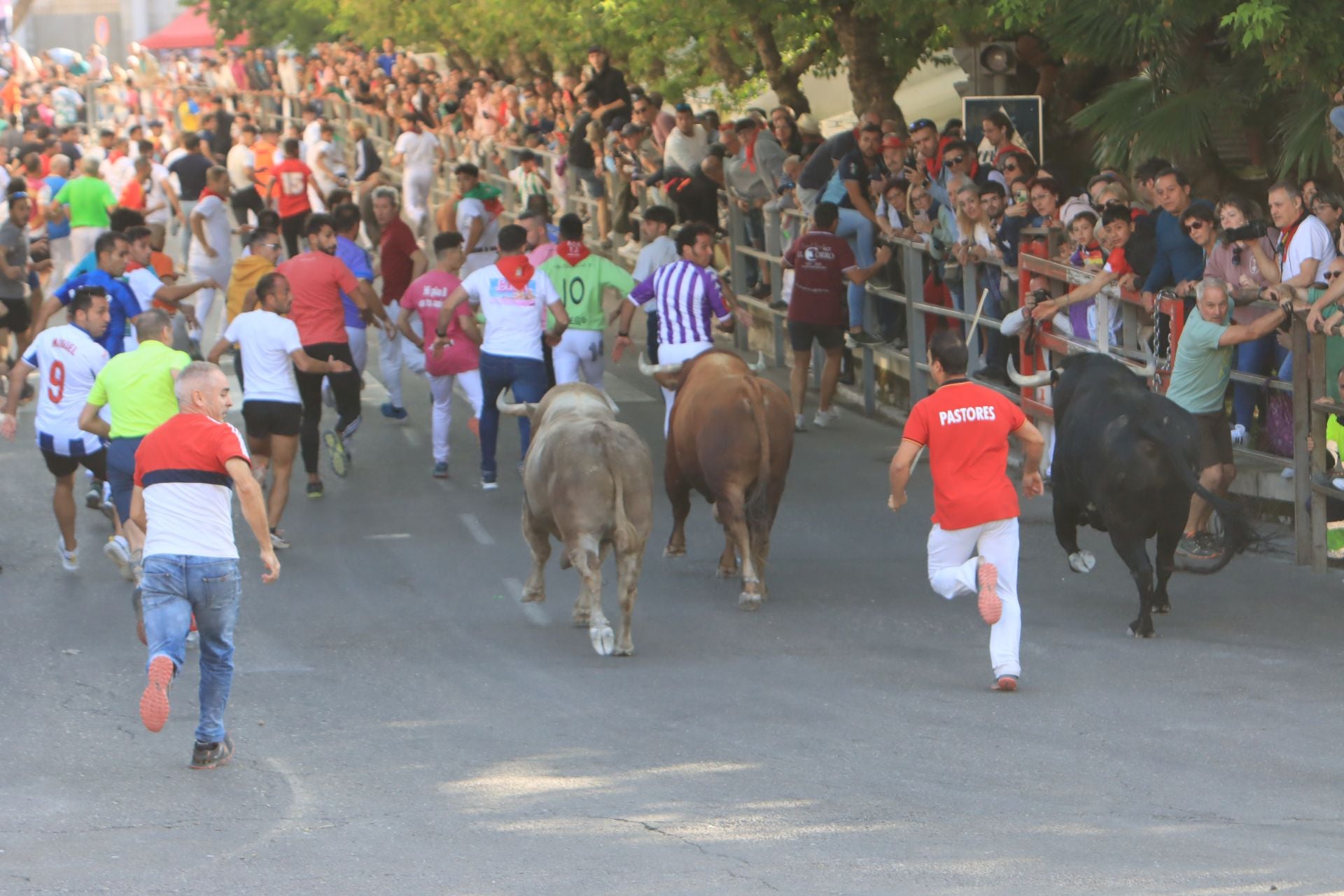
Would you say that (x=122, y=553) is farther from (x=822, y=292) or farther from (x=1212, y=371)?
(x=822, y=292)

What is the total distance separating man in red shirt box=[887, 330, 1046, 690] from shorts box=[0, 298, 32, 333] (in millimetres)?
10791

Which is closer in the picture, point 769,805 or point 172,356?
point 769,805

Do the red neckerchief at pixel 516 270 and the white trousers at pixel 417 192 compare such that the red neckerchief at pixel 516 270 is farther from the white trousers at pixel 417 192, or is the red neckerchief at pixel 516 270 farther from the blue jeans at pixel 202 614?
the white trousers at pixel 417 192

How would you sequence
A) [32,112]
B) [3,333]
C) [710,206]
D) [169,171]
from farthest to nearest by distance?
[32,112]
[169,171]
[710,206]
[3,333]

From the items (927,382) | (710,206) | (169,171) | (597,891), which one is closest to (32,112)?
(169,171)

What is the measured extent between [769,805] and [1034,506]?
661cm

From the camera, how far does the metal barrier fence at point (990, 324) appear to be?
11219 millimetres

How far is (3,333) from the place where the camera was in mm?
17844

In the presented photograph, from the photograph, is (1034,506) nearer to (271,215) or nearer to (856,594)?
(856,594)

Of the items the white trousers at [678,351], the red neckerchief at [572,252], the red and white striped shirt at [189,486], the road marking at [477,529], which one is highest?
the red neckerchief at [572,252]

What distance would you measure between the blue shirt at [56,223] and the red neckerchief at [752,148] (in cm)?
Answer: 775

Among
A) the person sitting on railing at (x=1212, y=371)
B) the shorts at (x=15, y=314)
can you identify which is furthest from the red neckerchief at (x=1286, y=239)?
the shorts at (x=15, y=314)

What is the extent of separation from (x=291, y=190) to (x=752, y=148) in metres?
6.64

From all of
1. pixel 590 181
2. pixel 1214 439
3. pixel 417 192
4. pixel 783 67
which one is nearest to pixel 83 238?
pixel 417 192
